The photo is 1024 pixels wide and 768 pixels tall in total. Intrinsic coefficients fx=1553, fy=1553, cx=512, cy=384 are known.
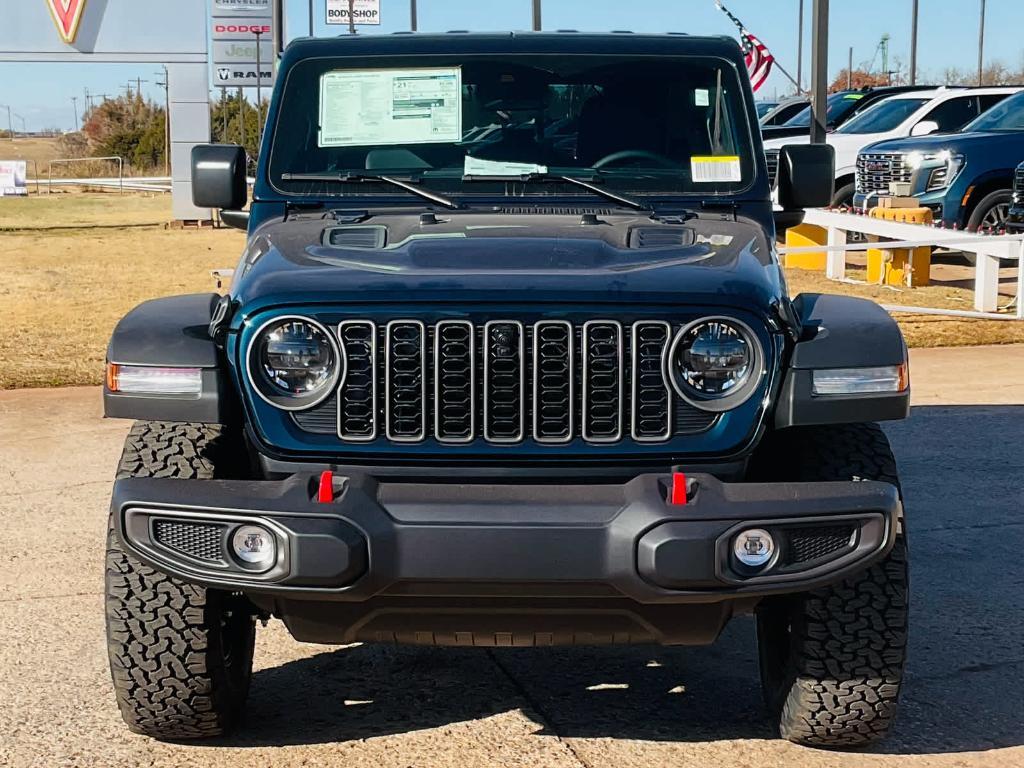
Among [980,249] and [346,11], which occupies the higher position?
[346,11]

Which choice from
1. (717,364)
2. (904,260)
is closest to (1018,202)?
(904,260)

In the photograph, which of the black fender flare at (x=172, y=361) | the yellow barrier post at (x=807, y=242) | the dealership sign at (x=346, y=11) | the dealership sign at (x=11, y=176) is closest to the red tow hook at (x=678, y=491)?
the black fender flare at (x=172, y=361)

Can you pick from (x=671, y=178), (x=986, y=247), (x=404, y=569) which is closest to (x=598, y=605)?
(x=404, y=569)

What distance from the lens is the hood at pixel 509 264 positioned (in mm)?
3670

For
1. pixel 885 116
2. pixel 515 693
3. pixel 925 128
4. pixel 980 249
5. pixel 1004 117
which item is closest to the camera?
pixel 515 693

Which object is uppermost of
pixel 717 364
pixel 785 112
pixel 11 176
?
pixel 785 112

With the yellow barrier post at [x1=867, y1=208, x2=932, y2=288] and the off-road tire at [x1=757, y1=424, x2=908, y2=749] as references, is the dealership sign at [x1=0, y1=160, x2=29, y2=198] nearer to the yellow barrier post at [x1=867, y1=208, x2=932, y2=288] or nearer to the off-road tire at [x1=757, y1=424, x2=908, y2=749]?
the yellow barrier post at [x1=867, y1=208, x2=932, y2=288]

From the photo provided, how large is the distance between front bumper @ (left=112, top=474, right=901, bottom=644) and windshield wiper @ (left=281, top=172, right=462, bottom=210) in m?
1.35

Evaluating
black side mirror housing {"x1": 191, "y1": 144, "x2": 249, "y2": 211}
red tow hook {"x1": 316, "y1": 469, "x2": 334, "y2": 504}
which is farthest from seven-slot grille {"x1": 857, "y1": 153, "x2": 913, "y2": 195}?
red tow hook {"x1": 316, "y1": 469, "x2": 334, "y2": 504}

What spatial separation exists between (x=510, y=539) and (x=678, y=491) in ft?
1.30

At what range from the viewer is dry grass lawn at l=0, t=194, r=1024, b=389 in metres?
11.8

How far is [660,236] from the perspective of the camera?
430 cm

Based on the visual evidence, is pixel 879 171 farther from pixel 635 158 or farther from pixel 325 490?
pixel 325 490

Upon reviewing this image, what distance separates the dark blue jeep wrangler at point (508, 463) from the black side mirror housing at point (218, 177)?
2.89ft
